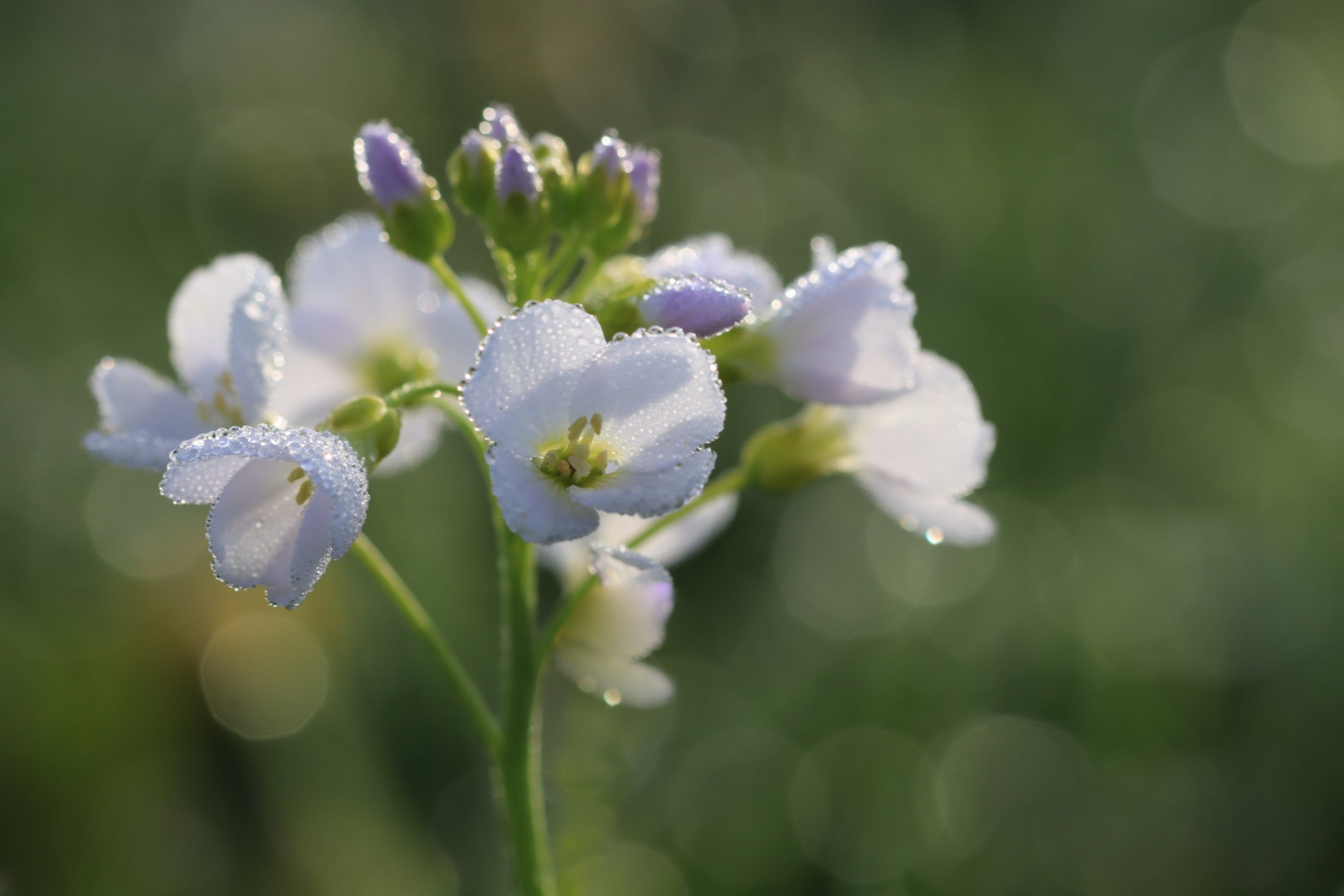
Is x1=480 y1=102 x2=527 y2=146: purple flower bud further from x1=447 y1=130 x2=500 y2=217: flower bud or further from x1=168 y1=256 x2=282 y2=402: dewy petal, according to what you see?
x1=168 y1=256 x2=282 y2=402: dewy petal

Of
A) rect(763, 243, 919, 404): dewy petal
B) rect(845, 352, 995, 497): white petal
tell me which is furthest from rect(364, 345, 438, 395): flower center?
rect(845, 352, 995, 497): white petal

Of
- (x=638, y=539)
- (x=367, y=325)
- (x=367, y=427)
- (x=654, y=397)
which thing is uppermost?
(x=654, y=397)

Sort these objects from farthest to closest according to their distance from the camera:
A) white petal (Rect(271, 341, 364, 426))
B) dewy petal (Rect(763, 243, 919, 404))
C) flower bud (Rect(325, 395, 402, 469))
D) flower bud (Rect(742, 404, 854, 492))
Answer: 1. white petal (Rect(271, 341, 364, 426))
2. flower bud (Rect(742, 404, 854, 492))
3. dewy petal (Rect(763, 243, 919, 404))
4. flower bud (Rect(325, 395, 402, 469))

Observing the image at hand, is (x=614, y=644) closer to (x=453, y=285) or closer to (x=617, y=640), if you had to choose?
(x=617, y=640)

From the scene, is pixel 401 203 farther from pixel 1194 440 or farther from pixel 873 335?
pixel 1194 440

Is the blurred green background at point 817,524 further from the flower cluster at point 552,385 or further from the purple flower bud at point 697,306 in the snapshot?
the purple flower bud at point 697,306

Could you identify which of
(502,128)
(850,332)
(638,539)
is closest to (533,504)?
(638,539)
